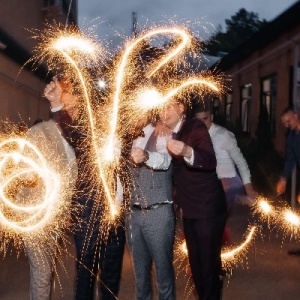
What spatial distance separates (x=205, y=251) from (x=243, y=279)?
239cm

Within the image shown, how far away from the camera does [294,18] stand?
1792cm

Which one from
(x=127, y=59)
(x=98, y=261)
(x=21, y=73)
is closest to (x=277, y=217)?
(x=98, y=261)

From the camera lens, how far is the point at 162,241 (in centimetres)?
546

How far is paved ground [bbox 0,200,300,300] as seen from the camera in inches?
284

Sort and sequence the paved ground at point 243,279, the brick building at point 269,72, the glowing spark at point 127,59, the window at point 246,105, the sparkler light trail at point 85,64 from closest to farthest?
the glowing spark at point 127,59
the sparkler light trail at point 85,64
the paved ground at point 243,279
the brick building at point 269,72
the window at point 246,105

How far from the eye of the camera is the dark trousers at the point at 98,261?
544cm

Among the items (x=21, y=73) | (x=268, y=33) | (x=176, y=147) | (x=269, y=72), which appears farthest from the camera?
(x=269, y=72)

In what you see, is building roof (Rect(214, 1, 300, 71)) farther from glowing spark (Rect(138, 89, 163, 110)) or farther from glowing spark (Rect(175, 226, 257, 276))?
glowing spark (Rect(138, 89, 163, 110))

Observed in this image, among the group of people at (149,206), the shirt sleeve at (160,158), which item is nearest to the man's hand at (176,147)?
the group of people at (149,206)

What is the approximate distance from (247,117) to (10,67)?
36.1 ft

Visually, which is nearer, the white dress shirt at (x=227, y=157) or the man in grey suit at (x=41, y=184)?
the man in grey suit at (x=41, y=184)

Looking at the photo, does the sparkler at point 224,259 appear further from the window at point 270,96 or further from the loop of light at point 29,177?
the window at point 270,96

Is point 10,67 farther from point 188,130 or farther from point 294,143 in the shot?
point 188,130

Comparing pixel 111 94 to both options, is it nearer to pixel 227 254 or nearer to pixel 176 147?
pixel 176 147
